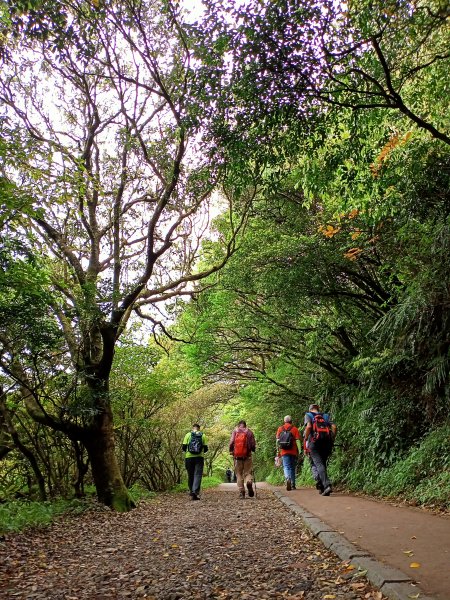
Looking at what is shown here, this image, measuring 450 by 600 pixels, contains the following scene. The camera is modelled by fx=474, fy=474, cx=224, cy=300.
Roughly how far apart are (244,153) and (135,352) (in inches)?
357

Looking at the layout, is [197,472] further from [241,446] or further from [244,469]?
[241,446]

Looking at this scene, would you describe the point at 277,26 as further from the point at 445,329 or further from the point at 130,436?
the point at 130,436

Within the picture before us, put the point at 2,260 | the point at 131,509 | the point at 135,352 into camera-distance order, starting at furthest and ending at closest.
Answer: the point at 135,352 → the point at 131,509 → the point at 2,260

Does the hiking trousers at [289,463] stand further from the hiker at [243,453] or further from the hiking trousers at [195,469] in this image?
the hiking trousers at [195,469]

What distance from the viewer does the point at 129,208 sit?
11828mm

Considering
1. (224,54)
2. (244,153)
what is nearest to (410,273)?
(244,153)

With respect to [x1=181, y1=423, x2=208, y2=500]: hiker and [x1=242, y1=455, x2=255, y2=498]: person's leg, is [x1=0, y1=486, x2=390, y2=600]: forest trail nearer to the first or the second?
[x1=242, y1=455, x2=255, y2=498]: person's leg

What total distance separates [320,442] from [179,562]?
5077 millimetres

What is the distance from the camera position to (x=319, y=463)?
9.61 meters

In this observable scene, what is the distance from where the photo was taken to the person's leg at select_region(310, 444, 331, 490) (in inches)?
375

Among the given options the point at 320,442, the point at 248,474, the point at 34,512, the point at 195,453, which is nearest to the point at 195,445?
the point at 195,453

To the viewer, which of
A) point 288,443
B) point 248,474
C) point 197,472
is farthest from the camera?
point 197,472

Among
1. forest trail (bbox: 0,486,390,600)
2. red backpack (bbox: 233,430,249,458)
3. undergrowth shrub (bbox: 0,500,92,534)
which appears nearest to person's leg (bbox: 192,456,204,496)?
red backpack (bbox: 233,430,249,458)

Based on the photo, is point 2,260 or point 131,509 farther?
point 131,509
